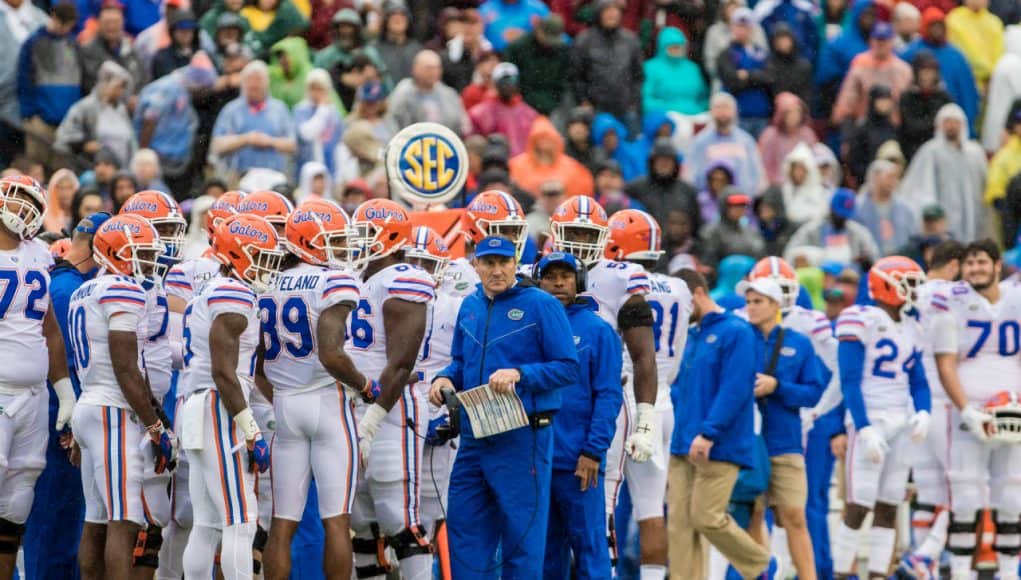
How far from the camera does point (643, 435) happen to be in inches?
446

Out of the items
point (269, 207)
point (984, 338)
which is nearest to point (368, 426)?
point (269, 207)

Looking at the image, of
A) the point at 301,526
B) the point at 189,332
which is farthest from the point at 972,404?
the point at 189,332

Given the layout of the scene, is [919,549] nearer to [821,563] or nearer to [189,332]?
[821,563]

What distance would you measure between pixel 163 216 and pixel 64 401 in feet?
3.98

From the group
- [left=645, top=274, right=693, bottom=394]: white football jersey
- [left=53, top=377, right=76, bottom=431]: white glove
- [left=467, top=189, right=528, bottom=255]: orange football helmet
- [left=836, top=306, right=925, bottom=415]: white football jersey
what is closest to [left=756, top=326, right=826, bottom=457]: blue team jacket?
[left=836, top=306, right=925, bottom=415]: white football jersey

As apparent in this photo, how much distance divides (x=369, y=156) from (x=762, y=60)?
4.70 m

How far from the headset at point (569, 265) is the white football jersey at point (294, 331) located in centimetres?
105

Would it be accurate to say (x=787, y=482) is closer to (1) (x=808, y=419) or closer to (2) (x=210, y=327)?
(1) (x=808, y=419)

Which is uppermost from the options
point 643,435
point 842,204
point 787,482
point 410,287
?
point 842,204

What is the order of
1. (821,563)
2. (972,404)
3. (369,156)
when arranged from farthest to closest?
(369,156), (821,563), (972,404)

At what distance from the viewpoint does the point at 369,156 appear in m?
17.5

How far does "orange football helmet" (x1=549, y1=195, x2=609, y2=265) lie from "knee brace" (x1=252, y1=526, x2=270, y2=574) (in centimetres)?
241

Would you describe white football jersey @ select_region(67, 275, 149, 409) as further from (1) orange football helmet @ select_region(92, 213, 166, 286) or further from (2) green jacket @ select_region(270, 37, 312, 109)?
(2) green jacket @ select_region(270, 37, 312, 109)

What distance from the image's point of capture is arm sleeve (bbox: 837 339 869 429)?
1355cm
